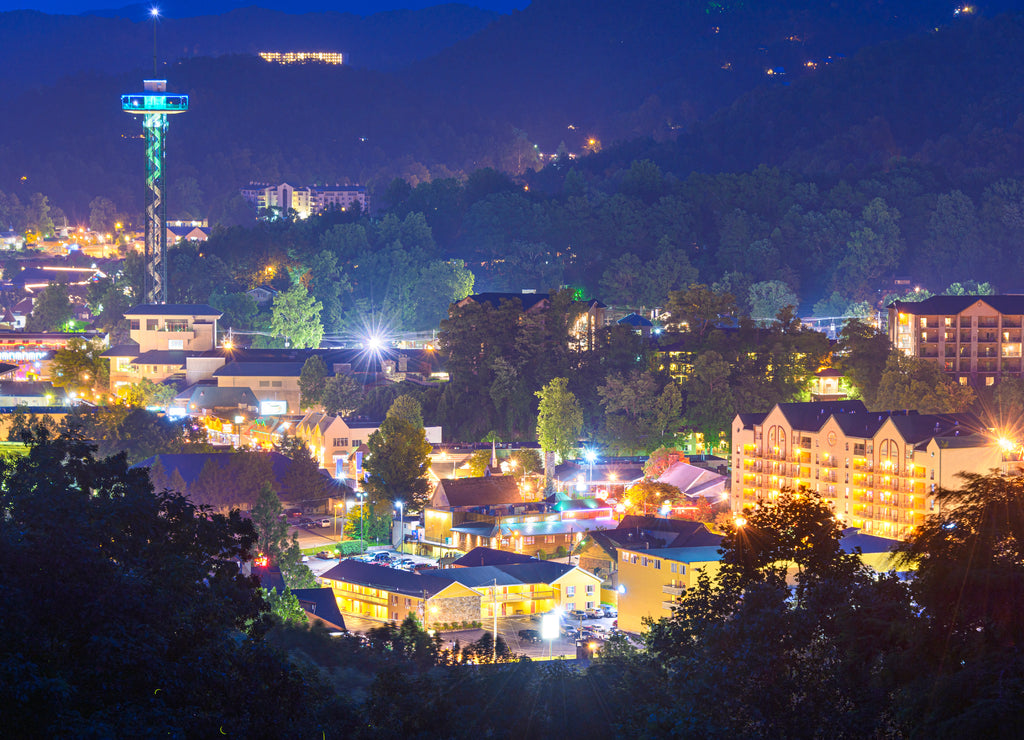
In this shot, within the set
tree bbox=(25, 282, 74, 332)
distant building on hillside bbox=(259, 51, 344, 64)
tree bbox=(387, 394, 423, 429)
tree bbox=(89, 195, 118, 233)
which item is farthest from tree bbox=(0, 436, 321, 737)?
distant building on hillside bbox=(259, 51, 344, 64)

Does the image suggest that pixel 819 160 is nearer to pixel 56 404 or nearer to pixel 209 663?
pixel 56 404

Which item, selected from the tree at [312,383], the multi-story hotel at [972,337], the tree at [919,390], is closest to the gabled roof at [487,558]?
the tree at [919,390]

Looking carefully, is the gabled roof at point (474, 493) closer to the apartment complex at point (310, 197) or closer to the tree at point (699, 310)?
the tree at point (699, 310)

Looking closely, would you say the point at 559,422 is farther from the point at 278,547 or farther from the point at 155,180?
the point at 155,180

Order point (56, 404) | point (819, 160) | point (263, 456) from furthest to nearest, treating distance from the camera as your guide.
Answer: point (819, 160)
point (56, 404)
point (263, 456)

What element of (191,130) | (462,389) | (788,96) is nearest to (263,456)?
(462,389)

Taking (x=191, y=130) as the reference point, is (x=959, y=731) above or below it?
below

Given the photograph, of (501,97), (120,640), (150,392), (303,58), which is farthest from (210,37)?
(120,640)
